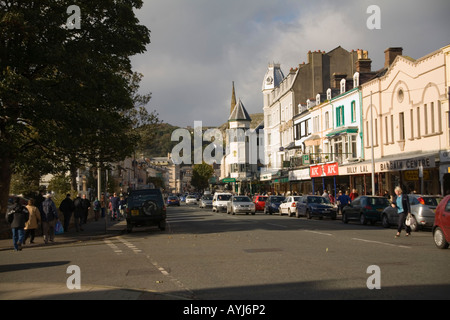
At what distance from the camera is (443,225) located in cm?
1384

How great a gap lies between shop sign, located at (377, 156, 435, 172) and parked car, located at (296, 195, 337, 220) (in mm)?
5467

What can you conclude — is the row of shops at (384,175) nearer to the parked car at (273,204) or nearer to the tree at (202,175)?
the parked car at (273,204)

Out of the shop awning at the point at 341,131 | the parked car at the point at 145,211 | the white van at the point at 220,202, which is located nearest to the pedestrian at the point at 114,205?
the white van at the point at 220,202

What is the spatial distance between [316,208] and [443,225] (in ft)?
63.6

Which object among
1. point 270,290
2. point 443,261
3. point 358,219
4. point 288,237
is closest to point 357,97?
point 358,219

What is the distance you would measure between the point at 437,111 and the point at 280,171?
3689cm

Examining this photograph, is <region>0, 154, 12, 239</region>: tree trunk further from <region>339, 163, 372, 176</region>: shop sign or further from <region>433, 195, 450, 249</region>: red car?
<region>339, 163, 372, 176</region>: shop sign

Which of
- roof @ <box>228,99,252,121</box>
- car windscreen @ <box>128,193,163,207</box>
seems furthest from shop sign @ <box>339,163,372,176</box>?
roof @ <box>228,99,252,121</box>

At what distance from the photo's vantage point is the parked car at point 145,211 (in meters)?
24.2

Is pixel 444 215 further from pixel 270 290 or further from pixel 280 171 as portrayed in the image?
pixel 280 171

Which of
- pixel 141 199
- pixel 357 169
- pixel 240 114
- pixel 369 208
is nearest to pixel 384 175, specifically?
pixel 357 169

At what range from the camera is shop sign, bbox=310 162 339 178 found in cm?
4744

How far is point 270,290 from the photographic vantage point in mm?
8531

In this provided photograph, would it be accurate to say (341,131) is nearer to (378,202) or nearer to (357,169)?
(357,169)
